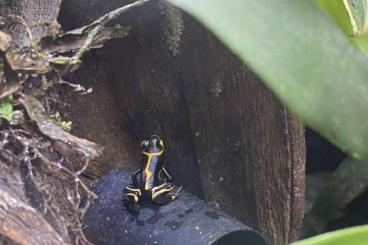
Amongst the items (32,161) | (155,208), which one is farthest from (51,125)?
(155,208)

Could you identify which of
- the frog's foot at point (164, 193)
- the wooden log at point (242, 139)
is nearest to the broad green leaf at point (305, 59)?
the wooden log at point (242, 139)

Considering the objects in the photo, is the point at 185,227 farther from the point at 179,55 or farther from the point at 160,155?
the point at 179,55

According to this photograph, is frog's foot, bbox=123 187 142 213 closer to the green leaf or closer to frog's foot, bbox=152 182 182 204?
frog's foot, bbox=152 182 182 204

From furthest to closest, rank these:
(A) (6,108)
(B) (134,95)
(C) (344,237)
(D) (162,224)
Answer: (B) (134,95) < (D) (162,224) < (A) (6,108) < (C) (344,237)

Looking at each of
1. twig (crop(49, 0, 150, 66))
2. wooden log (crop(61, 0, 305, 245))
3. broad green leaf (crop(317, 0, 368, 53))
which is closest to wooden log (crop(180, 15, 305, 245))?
wooden log (crop(61, 0, 305, 245))

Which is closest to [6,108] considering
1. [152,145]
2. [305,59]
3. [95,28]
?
[95,28]

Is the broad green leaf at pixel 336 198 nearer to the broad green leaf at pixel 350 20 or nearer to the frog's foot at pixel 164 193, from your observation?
the frog's foot at pixel 164 193

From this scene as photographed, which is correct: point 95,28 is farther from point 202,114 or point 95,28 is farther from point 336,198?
point 336,198
